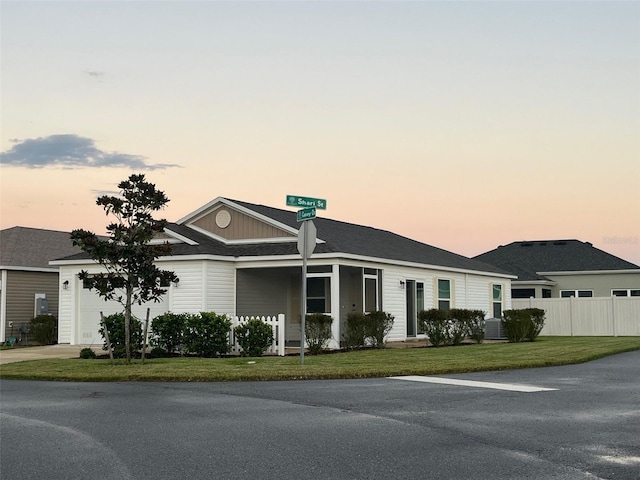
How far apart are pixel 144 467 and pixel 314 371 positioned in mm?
8615

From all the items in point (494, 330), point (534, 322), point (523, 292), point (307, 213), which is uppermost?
point (307, 213)

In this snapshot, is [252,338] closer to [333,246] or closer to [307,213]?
Result: [333,246]

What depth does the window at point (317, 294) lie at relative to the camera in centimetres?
2603

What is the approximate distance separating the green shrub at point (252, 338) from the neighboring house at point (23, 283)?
13.0 metres

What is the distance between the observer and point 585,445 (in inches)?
327

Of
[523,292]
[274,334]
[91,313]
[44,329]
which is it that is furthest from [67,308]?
[523,292]

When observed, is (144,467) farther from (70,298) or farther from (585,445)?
(70,298)

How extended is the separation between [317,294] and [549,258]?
946 inches

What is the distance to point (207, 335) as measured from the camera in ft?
73.2

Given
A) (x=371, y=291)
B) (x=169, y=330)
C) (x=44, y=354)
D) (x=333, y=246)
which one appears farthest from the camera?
(x=371, y=291)

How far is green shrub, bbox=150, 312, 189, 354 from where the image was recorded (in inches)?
896

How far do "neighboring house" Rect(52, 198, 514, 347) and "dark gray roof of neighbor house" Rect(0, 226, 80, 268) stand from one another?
18.1 feet

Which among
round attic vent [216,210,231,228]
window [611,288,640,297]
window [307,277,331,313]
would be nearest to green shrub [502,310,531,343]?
window [307,277,331,313]

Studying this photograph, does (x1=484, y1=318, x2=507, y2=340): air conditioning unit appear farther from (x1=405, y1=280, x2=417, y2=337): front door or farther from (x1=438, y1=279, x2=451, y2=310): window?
(x1=405, y1=280, x2=417, y2=337): front door
